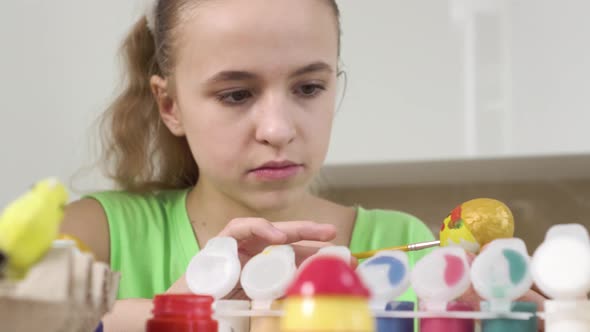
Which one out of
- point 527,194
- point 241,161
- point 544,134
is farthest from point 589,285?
point 527,194

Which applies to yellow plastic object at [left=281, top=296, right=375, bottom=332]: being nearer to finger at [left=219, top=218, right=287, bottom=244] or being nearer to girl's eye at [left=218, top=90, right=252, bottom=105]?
finger at [left=219, top=218, right=287, bottom=244]

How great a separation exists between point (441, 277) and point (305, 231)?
22cm

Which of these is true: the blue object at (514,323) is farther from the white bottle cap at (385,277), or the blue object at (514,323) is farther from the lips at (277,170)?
the lips at (277,170)

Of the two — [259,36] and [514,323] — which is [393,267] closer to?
[514,323]

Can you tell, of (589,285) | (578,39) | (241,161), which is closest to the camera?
(589,285)

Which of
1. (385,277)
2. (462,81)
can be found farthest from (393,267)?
(462,81)

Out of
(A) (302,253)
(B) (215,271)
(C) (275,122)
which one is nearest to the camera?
(B) (215,271)

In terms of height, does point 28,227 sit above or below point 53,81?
below

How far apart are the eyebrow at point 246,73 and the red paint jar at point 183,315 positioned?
435 millimetres

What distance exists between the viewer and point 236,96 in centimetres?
95

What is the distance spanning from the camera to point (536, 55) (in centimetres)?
148

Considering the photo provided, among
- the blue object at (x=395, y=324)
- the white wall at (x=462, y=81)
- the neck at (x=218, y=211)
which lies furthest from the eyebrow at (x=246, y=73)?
the white wall at (x=462, y=81)

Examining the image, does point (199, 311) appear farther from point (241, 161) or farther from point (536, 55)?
point (536, 55)

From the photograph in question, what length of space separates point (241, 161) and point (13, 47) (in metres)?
0.74
